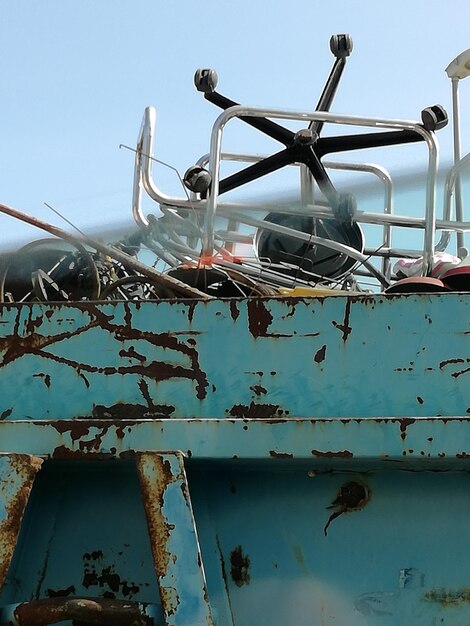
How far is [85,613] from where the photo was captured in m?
1.57

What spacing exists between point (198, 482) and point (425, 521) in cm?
44

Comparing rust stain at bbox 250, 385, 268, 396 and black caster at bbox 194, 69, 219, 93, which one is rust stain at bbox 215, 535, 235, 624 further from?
black caster at bbox 194, 69, 219, 93

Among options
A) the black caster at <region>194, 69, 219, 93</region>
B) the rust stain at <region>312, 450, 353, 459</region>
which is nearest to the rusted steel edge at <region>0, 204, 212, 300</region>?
the rust stain at <region>312, 450, 353, 459</region>

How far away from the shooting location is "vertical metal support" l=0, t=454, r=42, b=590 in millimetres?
Answer: 1619

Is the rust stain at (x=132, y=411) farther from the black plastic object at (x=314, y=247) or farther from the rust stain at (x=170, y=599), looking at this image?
the black plastic object at (x=314, y=247)

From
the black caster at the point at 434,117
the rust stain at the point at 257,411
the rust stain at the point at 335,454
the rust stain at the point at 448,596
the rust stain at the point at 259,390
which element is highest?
the black caster at the point at 434,117

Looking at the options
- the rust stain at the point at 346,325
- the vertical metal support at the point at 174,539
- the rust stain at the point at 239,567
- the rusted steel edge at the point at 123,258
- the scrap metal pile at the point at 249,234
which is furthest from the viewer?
the scrap metal pile at the point at 249,234

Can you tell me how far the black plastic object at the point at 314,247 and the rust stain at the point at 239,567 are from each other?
50.7 inches

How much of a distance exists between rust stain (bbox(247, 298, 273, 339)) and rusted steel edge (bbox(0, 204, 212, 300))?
297mm

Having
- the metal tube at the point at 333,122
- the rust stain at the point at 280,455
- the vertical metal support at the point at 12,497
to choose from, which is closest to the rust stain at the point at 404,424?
the rust stain at the point at 280,455

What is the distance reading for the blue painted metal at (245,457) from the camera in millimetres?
1595

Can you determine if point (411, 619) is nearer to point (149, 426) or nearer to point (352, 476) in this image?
point (352, 476)

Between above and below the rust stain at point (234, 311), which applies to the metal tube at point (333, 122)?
above

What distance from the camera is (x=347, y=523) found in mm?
1665
